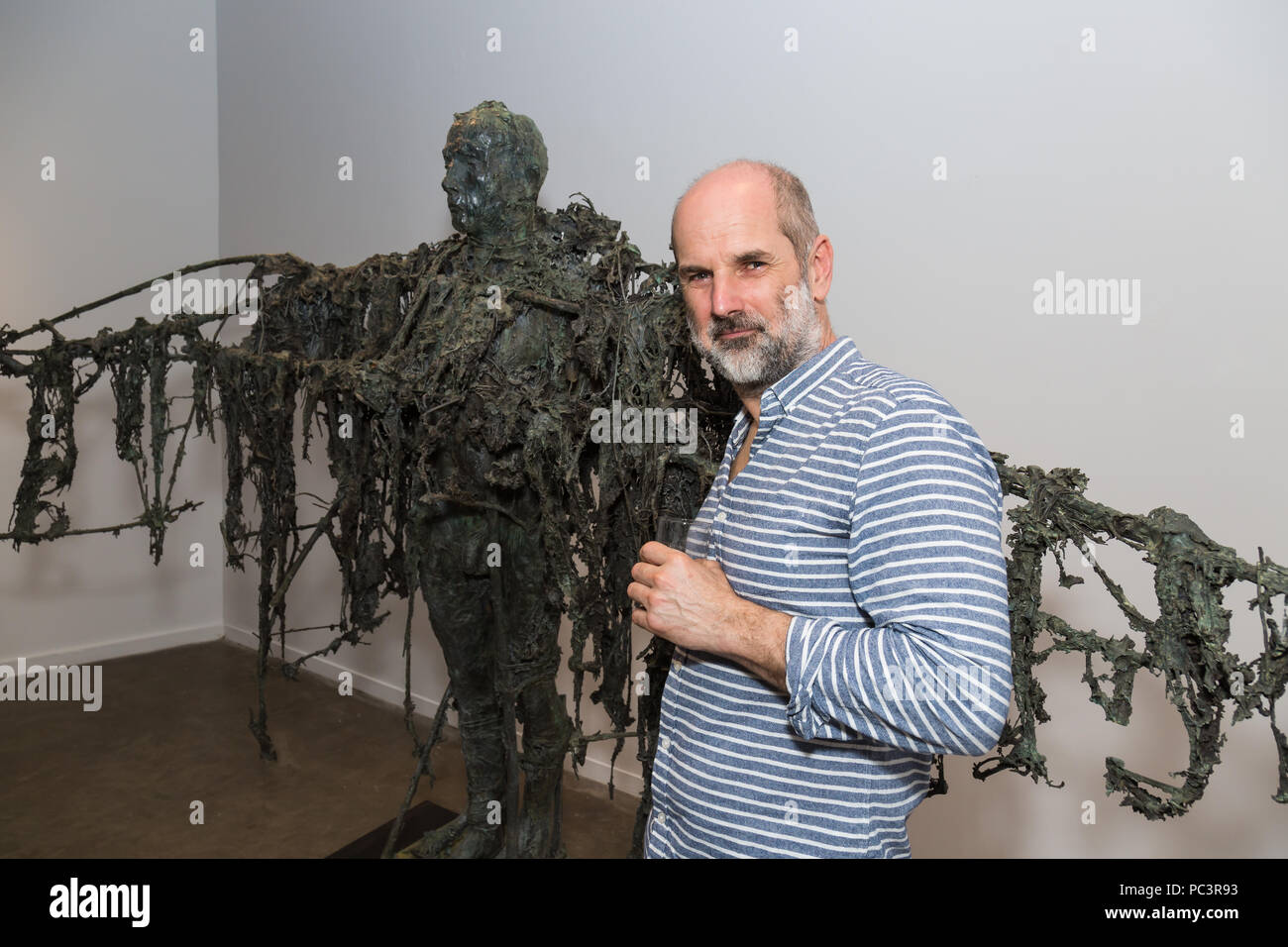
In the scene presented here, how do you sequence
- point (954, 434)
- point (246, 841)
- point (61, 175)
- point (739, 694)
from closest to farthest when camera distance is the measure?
point (954, 434)
point (739, 694)
point (246, 841)
point (61, 175)

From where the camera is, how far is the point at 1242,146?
2010mm

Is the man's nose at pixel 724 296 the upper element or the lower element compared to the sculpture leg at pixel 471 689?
upper

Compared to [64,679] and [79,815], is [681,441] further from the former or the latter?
[64,679]

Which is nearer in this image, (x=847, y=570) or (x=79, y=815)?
(x=847, y=570)

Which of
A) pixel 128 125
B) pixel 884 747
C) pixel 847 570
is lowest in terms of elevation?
pixel 884 747

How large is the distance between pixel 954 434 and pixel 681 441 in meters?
0.92

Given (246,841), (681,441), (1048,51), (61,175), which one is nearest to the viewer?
(681,441)

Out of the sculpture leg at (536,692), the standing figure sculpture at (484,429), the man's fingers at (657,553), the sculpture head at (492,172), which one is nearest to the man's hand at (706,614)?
the man's fingers at (657,553)

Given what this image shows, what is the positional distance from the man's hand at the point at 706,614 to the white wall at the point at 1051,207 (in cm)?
153

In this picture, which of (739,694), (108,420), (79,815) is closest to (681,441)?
(739,694)

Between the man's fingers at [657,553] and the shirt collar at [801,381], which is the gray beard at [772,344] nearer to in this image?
the shirt collar at [801,381]

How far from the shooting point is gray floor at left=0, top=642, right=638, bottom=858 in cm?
310

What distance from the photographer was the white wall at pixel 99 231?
13.8ft

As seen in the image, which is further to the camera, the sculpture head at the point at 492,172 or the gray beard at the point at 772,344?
the sculpture head at the point at 492,172
